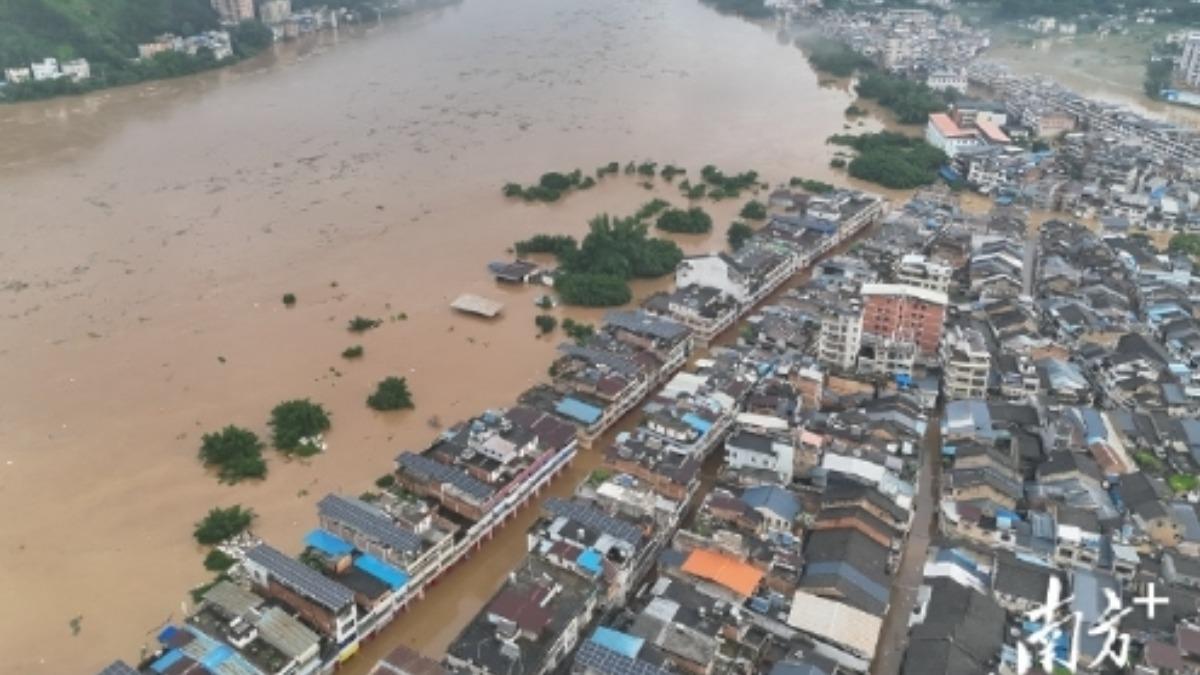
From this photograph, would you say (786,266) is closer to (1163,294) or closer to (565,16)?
(1163,294)

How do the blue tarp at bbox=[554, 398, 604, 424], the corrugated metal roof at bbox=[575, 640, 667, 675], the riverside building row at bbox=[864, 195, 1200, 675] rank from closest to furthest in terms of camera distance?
the corrugated metal roof at bbox=[575, 640, 667, 675], the riverside building row at bbox=[864, 195, 1200, 675], the blue tarp at bbox=[554, 398, 604, 424]

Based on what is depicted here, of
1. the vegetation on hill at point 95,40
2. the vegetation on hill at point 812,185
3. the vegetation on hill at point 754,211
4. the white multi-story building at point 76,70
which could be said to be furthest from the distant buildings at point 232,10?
the vegetation on hill at point 754,211

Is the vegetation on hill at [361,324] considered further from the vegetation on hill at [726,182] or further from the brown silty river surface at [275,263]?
the vegetation on hill at [726,182]

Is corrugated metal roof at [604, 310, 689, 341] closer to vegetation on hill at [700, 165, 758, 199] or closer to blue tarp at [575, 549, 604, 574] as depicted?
blue tarp at [575, 549, 604, 574]

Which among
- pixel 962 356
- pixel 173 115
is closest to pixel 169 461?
pixel 962 356

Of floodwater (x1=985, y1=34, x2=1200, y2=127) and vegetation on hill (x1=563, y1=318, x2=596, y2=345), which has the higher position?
floodwater (x1=985, y1=34, x2=1200, y2=127)

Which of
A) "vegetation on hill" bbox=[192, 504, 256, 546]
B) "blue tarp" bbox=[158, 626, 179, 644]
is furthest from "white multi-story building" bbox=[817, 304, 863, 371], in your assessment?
"blue tarp" bbox=[158, 626, 179, 644]
